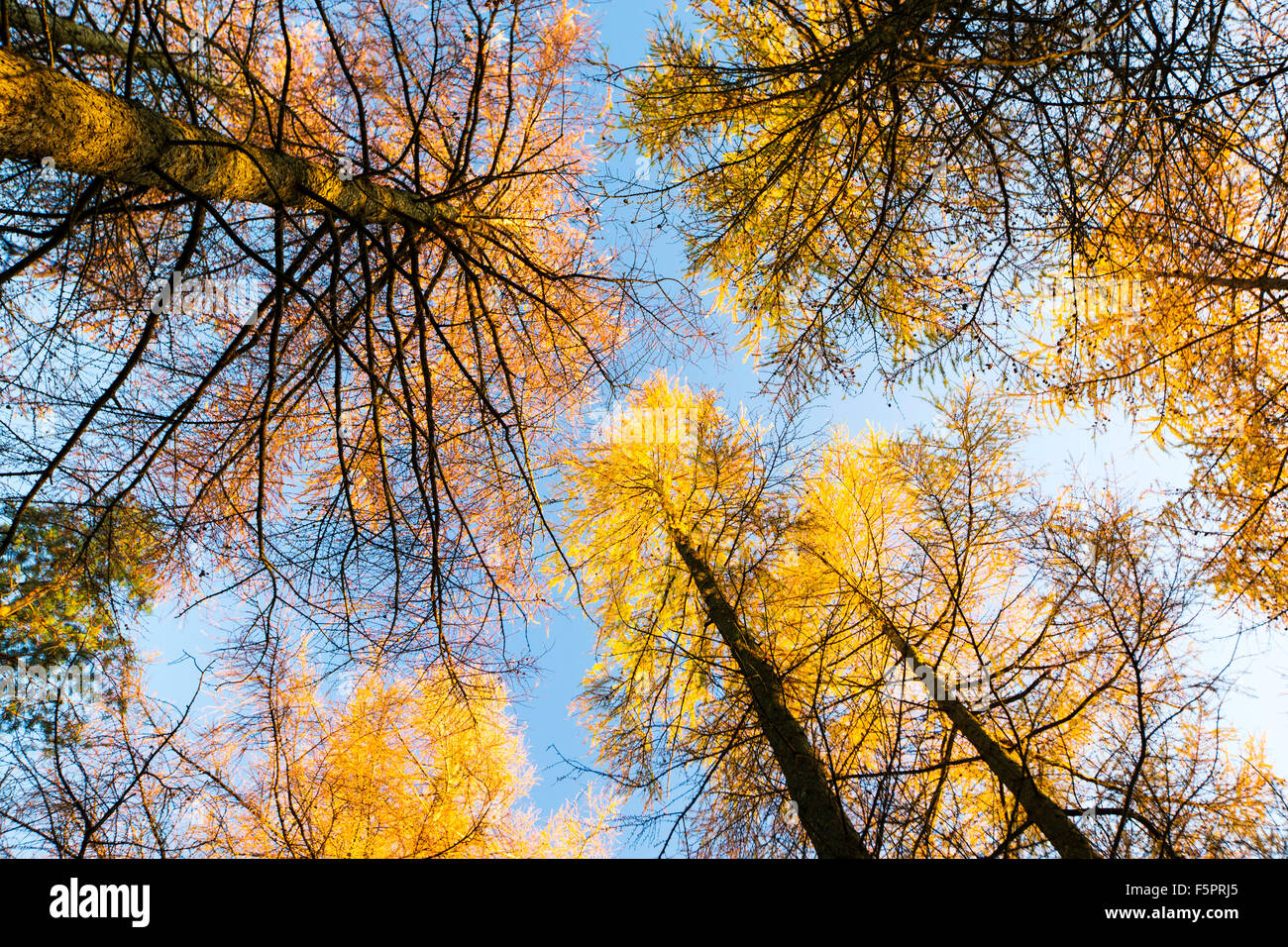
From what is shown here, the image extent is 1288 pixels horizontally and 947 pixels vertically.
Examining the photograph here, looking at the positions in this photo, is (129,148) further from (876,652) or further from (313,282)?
(876,652)

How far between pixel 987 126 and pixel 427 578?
4.21m

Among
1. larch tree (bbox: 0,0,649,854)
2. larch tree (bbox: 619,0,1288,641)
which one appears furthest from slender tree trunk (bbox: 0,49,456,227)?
larch tree (bbox: 619,0,1288,641)

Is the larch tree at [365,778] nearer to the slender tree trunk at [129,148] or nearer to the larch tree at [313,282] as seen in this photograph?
the larch tree at [313,282]

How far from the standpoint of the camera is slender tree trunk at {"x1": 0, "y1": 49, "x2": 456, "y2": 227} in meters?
1.96

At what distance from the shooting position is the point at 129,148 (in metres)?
2.28

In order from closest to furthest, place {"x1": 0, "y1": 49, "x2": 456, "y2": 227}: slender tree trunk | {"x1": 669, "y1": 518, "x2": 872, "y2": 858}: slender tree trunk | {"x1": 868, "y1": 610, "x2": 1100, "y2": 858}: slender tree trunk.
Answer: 1. {"x1": 0, "y1": 49, "x2": 456, "y2": 227}: slender tree trunk
2. {"x1": 669, "y1": 518, "x2": 872, "y2": 858}: slender tree trunk
3. {"x1": 868, "y1": 610, "x2": 1100, "y2": 858}: slender tree trunk

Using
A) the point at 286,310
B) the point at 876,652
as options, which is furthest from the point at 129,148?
the point at 876,652

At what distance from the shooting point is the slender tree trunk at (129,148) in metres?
1.96

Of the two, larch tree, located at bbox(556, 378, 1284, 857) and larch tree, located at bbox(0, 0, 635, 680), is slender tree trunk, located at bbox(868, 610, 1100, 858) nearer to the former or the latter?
larch tree, located at bbox(556, 378, 1284, 857)

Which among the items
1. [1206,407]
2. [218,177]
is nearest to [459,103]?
[218,177]

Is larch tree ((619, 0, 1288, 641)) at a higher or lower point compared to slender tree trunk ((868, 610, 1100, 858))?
higher

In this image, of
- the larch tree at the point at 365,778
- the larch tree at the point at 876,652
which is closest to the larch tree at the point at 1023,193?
the larch tree at the point at 876,652
